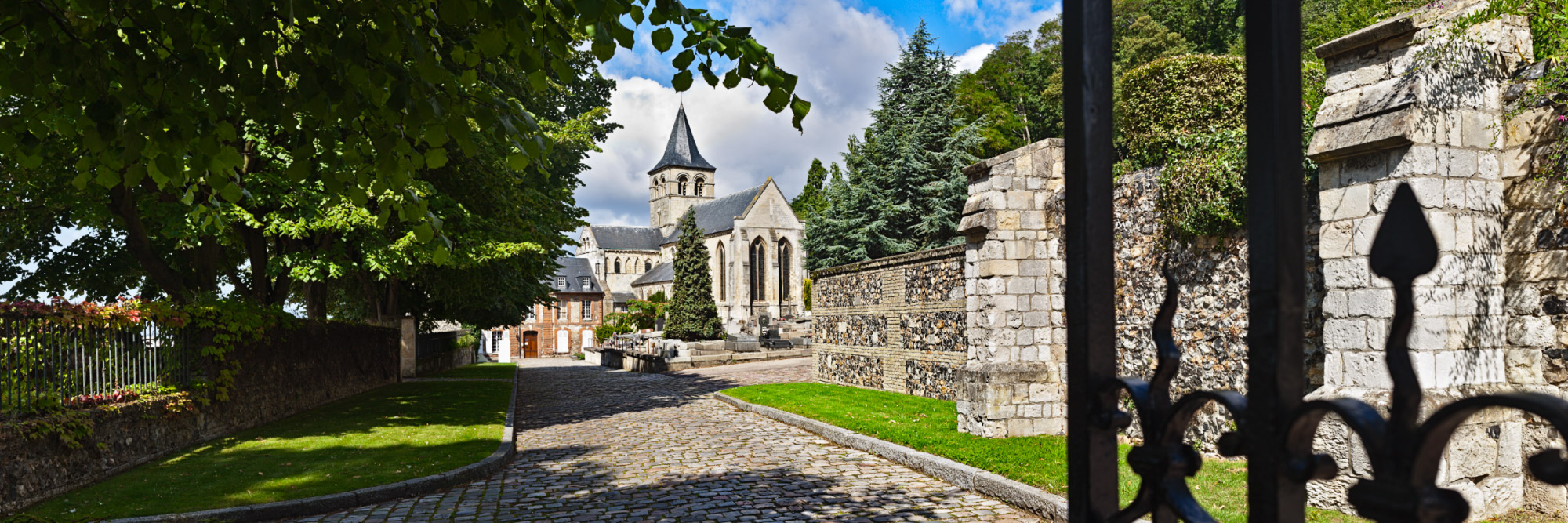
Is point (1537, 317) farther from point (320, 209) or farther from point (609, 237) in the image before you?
point (609, 237)

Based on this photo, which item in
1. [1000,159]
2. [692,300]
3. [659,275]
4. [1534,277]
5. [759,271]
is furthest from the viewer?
[659,275]

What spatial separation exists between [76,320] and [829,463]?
301 inches

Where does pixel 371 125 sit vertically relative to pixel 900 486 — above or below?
above

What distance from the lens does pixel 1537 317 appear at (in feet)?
18.4

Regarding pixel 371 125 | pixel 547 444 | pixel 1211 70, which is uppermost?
pixel 1211 70

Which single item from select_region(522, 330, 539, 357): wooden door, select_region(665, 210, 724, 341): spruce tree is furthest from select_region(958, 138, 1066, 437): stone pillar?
select_region(522, 330, 539, 357): wooden door

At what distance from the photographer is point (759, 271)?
68750mm

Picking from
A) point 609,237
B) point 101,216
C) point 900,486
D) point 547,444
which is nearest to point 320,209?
point 101,216

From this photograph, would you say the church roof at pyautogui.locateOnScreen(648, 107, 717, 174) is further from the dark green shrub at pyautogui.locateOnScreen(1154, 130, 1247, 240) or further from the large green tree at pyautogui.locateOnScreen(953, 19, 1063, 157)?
the dark green shrub at pyautogui.locateOnScreen(1154, 130, 1247, 240)

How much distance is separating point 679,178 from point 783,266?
21.1 metres

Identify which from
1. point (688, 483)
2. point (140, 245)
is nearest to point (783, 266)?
point (140, 245)

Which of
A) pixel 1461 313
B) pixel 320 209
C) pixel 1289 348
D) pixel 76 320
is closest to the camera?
pixel 1289 348

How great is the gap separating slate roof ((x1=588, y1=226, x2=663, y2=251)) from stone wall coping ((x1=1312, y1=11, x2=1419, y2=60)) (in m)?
80.5

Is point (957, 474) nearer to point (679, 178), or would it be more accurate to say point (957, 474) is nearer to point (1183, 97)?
point (1183, 97)
